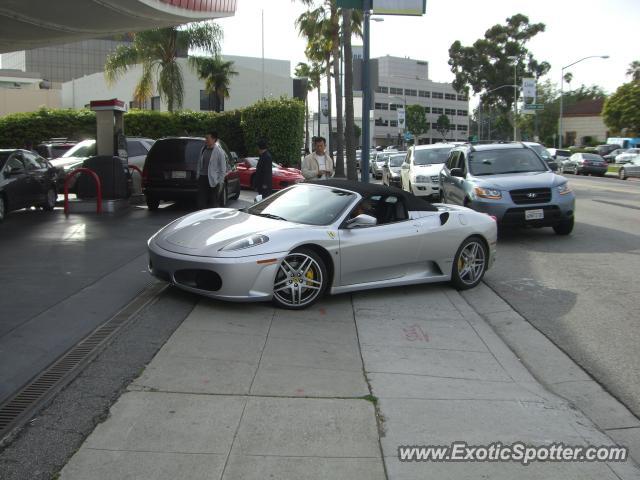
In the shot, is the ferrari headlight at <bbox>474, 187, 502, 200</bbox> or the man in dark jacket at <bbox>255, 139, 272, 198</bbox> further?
the ferrari headlight at <bbox>474, 187, 502, 200</bbox>

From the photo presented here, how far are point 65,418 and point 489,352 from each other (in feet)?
11.6

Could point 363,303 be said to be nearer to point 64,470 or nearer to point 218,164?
point 64,470

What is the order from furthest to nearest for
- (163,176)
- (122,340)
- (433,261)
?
(163,176), (433,261), (122,340)

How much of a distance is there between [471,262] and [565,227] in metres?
5.08

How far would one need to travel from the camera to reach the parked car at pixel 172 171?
1523 cm

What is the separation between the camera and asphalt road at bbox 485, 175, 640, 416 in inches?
230

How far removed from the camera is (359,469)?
11.9ft

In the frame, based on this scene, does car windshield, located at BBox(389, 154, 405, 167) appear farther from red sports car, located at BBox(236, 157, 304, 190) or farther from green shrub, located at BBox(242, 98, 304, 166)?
red sports car, located at BBox(236, 157, 304, 190)

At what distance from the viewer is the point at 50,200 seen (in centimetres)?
1509

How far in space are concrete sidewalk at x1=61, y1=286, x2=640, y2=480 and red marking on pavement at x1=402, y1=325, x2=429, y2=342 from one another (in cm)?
2

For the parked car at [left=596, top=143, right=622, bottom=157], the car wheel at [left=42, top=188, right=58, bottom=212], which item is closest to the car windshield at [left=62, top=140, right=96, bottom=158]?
the car wheel at [left=42, top=188, right=58, bottom=212]

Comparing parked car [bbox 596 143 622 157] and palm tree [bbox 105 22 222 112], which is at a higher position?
palm tree [bbox 105 22 222 112]

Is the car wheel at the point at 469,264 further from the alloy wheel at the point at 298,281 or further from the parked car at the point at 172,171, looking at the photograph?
the parked car at the point at 172,171

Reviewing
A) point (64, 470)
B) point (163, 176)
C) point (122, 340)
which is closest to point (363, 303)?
point (122, 340)
